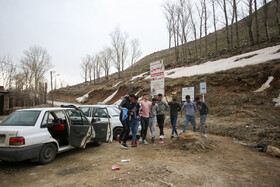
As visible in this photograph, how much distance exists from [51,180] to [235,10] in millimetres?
29236

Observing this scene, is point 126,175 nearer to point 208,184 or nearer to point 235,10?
point 208,184

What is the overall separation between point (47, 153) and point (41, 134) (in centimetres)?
59

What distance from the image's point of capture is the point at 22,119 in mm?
4695

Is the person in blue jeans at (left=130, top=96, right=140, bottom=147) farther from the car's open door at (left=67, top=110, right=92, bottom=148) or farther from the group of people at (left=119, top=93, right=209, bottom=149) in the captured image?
the car's open door at (left=67, top=110, right=92, bottom=148)

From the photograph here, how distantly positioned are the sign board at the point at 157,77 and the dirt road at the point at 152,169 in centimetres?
595

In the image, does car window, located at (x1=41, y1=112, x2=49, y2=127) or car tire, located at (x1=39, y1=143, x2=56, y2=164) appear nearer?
car tire, located at (x1=39, y1=143, x2=56, y2=164)

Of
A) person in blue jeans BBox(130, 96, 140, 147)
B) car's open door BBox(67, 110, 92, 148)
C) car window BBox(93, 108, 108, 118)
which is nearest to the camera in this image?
car's open door BBox(67, 110, 92, 148)

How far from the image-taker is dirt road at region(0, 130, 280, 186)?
3.55m

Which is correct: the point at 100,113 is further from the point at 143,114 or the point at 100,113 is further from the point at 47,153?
the point at 47,153

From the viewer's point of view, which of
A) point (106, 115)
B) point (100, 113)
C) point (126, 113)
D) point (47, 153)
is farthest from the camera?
point (100, 113)

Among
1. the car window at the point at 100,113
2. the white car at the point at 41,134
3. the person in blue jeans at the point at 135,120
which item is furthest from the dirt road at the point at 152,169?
the car window at the point at 100,113

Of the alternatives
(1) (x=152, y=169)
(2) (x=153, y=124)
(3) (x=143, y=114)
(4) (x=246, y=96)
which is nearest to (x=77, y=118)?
(3) (x=143, y=114)

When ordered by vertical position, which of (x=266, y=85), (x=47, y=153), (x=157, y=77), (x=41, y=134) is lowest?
(x=47, y=153)

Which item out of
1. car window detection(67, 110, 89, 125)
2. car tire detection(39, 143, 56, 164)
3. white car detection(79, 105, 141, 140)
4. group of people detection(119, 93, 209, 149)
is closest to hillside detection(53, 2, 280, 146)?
group of people detection(119, 93, 209, 149)
